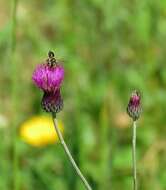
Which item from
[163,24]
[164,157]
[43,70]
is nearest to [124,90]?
[163,24]

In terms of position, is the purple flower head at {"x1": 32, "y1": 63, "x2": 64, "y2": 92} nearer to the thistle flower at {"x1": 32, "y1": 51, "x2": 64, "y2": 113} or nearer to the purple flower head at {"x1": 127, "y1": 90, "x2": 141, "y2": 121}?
the thistle flower at {"x1": 32, "y1": 51, "x2": 64, "y2": 113}

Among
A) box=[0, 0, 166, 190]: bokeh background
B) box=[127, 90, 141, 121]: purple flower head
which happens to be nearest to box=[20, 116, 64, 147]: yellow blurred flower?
box=[0, 0, 166, 190]: bokeh background

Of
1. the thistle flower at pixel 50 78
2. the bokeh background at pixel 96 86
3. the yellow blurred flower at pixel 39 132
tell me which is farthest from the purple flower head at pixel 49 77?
the yellow blurred flower at pixel 39 132

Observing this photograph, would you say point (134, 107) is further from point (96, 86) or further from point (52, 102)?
point (96, 86)

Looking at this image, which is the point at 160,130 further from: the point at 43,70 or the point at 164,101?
the point at 43,70

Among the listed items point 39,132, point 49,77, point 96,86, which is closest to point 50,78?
point 49,77

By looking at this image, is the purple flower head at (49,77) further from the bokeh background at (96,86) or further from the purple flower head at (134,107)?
the bokeh background at (96,86)
